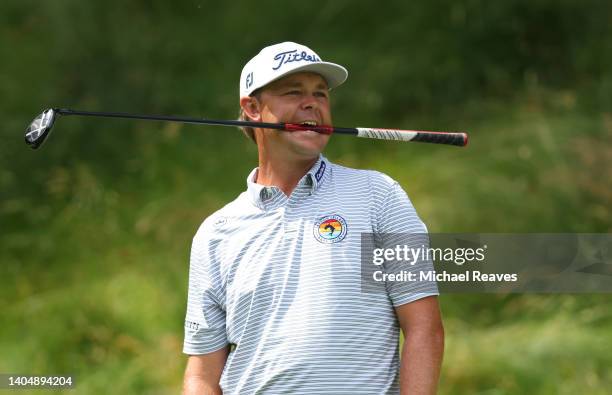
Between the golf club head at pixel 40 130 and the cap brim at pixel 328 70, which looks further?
the golf club head at pixel 40 130

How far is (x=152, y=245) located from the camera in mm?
5387

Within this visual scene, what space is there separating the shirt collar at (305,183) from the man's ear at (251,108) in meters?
0.21

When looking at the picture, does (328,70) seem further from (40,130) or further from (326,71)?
(40,130)

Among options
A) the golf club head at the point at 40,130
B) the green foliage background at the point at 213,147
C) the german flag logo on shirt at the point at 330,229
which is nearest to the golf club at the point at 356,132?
the golf club head at the point at 40,130

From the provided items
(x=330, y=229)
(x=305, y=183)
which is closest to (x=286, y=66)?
(x=305, y=183)

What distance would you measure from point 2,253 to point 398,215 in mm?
3699

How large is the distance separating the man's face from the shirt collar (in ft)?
0.13

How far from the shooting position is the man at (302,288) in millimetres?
2201

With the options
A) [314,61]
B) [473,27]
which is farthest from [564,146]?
[314,61]

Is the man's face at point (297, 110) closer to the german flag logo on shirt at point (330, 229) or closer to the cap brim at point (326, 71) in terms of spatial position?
the cap brim at point (326, 71)

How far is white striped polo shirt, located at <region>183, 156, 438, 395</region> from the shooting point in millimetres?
2199

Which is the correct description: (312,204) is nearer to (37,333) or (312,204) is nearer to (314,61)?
(314,61)

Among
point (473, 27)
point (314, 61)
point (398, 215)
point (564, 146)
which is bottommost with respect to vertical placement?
point (398, 215)

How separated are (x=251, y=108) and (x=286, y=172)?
216mm
